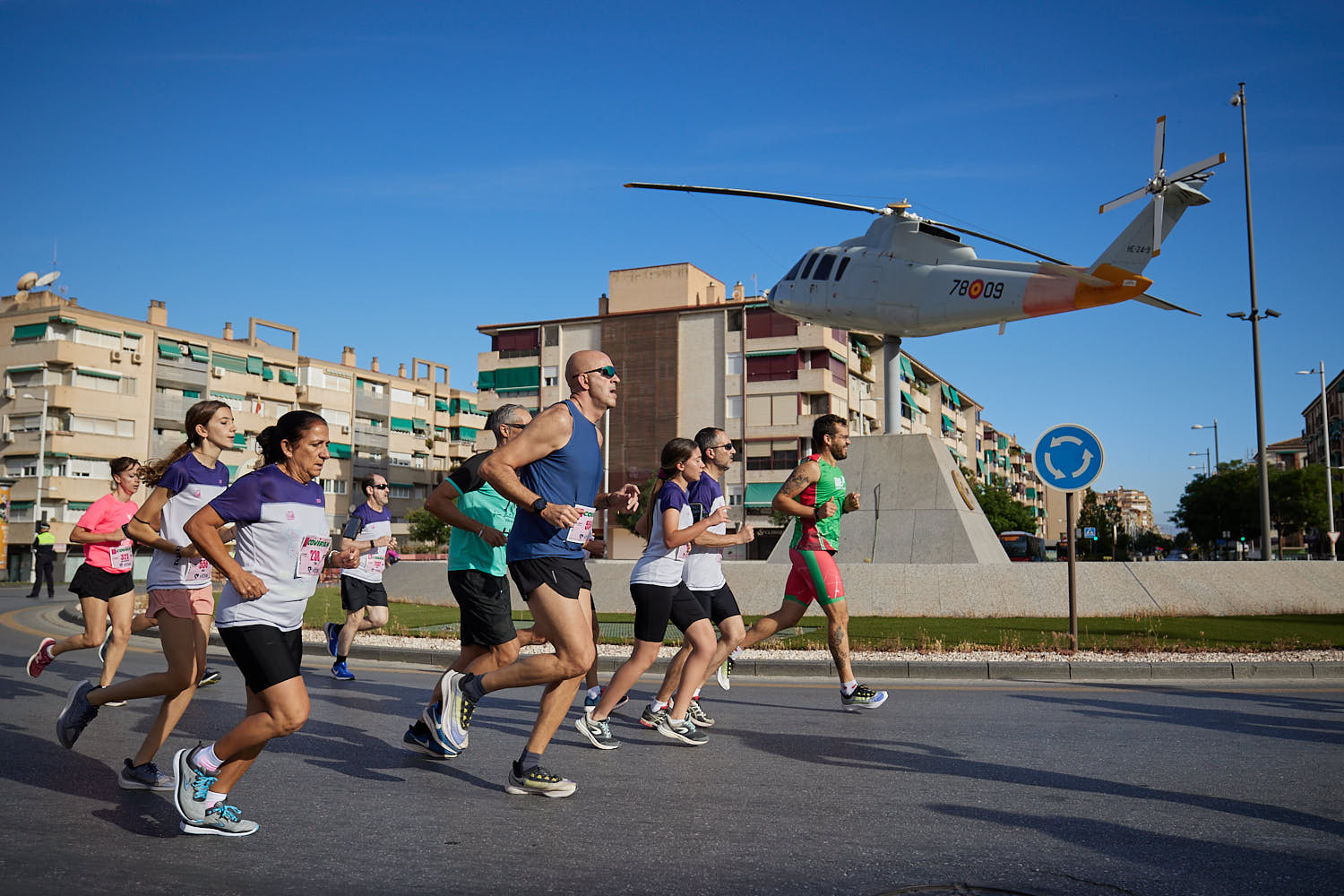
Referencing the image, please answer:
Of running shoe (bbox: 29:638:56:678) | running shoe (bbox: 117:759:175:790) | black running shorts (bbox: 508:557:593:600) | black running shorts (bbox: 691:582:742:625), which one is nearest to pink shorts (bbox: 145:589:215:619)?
running shoe (bbox: 117:759:175:790)

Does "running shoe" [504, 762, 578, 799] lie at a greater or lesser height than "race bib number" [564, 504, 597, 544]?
lesser

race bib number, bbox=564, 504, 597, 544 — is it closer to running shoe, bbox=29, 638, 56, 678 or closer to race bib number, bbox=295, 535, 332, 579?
race bib number, bbox=295, 535, 332, 579

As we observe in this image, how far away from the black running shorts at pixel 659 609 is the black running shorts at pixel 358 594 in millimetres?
3810

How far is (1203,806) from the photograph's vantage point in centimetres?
487

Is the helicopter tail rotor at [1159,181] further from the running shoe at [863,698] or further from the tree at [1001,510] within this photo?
the tree at [1001,510]

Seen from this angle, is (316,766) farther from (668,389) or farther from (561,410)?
(668,389)

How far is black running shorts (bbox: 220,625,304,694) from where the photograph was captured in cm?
420

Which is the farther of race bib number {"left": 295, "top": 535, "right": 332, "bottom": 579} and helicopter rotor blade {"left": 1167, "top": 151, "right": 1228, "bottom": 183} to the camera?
Result: helicopter rotor blade {"left": 1167, "top": 151, "right": 1228, "bottom": 183}

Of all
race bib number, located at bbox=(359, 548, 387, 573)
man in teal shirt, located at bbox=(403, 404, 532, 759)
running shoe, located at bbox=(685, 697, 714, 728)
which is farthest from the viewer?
race bib number, located at bbox=(359, 548, 387, 573)

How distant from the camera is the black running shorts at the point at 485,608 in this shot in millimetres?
6348

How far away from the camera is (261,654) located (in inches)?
166

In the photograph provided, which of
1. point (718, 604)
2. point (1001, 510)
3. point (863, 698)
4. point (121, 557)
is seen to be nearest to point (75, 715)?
point (121, 557)

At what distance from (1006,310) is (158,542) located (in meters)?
16.2

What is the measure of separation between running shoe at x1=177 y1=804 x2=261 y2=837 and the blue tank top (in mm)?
1553
